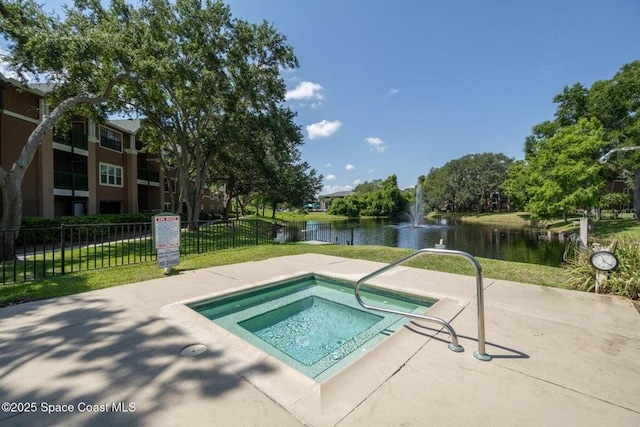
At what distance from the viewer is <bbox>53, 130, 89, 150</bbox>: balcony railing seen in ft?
51.3

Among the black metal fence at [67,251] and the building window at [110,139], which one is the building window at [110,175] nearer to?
the building window at [110,139]

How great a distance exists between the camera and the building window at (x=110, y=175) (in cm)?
1902

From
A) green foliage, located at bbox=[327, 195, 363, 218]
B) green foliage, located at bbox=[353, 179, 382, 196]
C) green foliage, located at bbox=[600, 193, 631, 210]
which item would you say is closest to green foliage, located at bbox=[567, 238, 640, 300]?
green foliage, located at bbox=[600, 193, 631, 210]

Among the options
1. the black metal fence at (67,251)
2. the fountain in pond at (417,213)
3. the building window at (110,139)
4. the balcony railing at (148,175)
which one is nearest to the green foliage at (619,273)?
the black metal fence at (67,251)

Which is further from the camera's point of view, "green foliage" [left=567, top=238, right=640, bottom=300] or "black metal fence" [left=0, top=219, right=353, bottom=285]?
"black metal fence" [left=0, top=219, right=353, bottom=285]

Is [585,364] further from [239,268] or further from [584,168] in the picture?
[584,168]

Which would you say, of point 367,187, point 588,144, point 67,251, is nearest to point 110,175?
point 67,251

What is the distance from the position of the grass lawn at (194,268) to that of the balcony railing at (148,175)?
1935 cm

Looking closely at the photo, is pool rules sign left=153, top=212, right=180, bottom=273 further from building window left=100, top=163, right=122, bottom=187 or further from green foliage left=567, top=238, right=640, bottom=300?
building window left=100, top=163, right=122, bottom=187

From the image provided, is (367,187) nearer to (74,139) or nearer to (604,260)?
(74,139)

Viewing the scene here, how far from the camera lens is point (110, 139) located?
1988 centimetres

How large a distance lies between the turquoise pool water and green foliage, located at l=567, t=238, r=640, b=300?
10.2ft

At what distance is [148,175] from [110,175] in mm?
4866

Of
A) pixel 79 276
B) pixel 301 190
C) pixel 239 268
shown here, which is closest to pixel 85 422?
pixel 239 268
